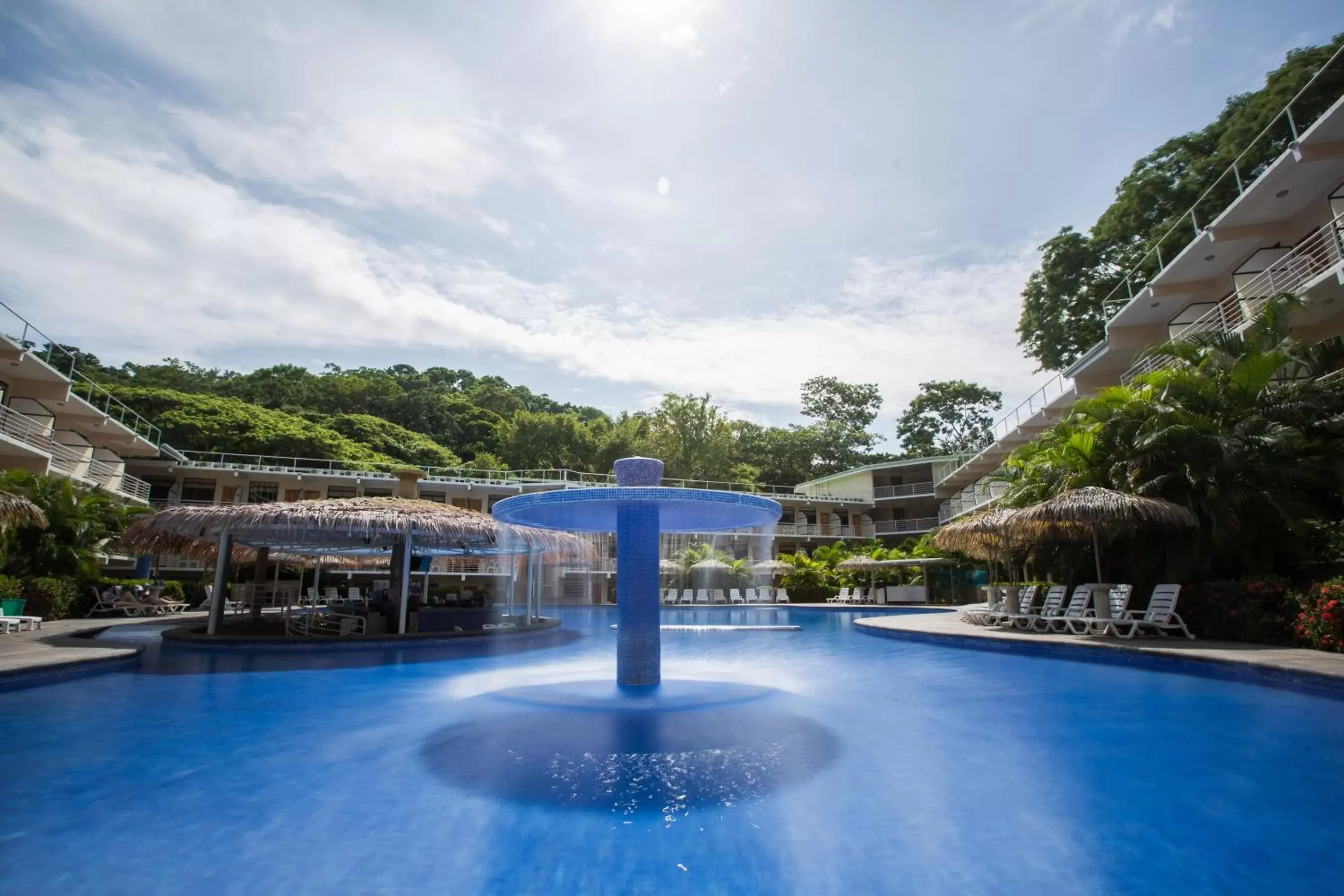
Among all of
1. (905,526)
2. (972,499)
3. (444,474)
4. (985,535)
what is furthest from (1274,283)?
(444,474)

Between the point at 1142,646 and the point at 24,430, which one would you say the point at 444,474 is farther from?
the point at 1142,646

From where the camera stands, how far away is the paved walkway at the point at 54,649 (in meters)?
8.30

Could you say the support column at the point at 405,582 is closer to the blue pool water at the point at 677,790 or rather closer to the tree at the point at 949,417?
the blue pool water at the point at 677,790

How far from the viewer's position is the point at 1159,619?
10.5 m

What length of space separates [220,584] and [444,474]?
25.2 meters

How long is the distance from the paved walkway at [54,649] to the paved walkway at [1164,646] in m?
13.3

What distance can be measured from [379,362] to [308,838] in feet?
199

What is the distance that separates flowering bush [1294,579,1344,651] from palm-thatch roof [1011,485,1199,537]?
2.13 m

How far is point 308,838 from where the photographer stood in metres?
3.44

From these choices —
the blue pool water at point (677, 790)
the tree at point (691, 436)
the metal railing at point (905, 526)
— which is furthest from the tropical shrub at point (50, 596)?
the metal railing at point (905, 526)

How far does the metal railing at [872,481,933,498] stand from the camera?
127 ft

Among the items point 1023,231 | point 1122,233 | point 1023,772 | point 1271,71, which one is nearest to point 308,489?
point 1023,231

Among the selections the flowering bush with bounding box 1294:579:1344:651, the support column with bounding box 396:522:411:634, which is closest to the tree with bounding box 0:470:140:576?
the support column with bounding box 396:522:411:634

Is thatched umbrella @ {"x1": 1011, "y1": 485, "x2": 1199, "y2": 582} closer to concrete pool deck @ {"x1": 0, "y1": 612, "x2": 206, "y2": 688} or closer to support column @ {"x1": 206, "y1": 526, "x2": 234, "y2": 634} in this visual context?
concrete pool deck @ {"x1": 0, "y1": 612, "x2": 206, "y2": 688}
